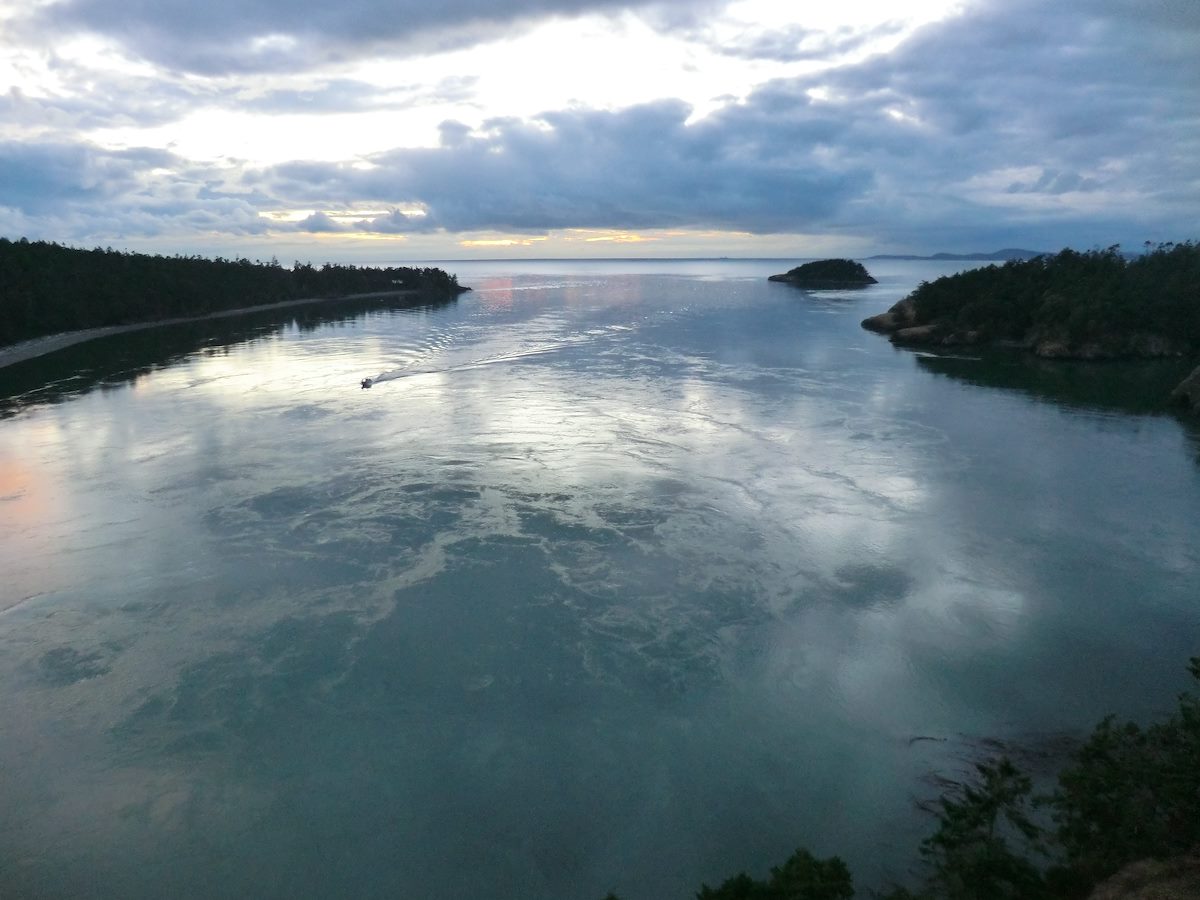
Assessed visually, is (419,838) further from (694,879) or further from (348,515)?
(348,515)

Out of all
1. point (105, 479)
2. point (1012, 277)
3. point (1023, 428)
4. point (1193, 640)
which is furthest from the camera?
point (1012, 277)

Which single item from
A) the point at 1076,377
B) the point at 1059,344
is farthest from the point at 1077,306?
the point at 1076,377

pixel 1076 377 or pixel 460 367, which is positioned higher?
pixel 460 367

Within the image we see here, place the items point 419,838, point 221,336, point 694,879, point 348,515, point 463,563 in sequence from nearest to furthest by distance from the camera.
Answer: point 694,879
point 419,838
point 463,563
point 348,515
point 221,336

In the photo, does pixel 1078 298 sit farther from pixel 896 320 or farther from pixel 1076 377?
pixel 896 320

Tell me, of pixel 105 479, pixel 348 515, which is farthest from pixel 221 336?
pixel 348 515

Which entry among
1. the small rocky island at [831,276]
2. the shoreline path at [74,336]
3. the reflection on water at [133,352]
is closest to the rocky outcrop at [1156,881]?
the reflection on water at [133,352]

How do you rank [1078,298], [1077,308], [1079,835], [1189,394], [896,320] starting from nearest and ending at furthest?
[1079,835], [1189,394], [1077,308], [1078,298], [896,320]
